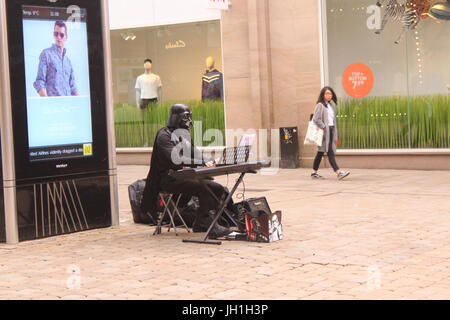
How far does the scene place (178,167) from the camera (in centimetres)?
973

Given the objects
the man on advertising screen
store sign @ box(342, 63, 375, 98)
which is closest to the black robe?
the man on advertising screen

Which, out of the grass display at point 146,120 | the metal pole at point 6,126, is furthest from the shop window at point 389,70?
the metal pole at point 6,126

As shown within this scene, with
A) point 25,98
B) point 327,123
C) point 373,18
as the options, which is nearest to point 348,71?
point 373,18

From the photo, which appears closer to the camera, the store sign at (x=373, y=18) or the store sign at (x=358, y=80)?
the store sign at (x=373, y=18)

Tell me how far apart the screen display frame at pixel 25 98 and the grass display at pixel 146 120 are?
8849 millimetres

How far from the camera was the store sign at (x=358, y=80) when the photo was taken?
1767 centimetres

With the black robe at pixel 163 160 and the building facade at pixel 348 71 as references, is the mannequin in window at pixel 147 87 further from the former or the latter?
the black robe at pixel 163 160

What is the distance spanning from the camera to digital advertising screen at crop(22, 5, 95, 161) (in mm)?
9992

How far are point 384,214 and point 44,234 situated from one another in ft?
13.6

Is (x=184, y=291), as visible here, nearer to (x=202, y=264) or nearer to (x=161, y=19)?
(x=202, y=264)

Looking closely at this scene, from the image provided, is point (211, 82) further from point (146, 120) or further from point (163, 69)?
point (146, 120)

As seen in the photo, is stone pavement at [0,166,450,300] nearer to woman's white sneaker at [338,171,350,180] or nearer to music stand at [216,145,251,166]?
music stand at [216,145,251,166]

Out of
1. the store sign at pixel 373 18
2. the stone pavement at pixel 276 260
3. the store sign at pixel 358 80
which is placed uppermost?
the store sign at pixel 373 18

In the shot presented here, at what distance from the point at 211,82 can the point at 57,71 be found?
9485 millimetres
